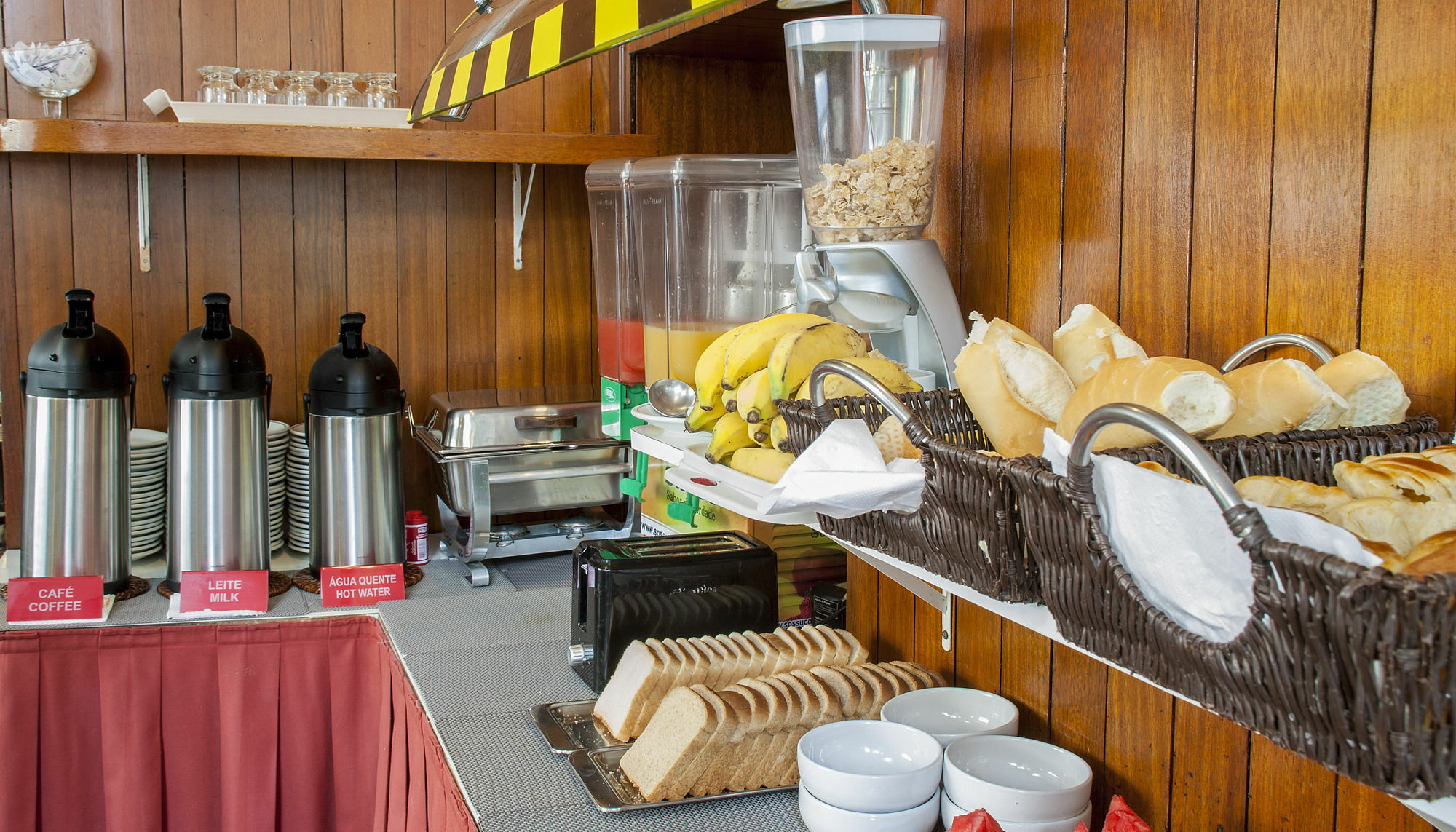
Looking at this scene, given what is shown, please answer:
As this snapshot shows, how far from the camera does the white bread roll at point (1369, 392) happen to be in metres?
0.83

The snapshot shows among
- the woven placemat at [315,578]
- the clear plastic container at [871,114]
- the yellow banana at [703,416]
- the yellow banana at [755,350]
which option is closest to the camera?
the clear plastic container at [871,114]

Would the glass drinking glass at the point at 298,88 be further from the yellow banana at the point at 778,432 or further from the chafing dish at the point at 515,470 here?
the yellow banana at the point at 778,432

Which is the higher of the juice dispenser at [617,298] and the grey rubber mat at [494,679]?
the juice dispenser at [617,298]

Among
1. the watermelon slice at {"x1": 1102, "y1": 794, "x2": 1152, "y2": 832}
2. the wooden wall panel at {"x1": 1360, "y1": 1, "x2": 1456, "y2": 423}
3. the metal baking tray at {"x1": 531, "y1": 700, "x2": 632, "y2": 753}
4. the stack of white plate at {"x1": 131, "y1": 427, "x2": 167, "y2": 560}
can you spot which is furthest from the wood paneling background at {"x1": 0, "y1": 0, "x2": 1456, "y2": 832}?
the metal baking tray at {"x1": 531, "y1": 700, "x2": 632, "y2": 753}

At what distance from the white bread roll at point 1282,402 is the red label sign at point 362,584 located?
6.06 feet

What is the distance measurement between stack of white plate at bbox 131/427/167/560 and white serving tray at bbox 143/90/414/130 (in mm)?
723

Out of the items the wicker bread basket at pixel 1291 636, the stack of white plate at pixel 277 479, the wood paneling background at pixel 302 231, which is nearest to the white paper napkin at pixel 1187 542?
the wicker bread basket at pixel 1291 636

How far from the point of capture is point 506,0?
1847 millimetres

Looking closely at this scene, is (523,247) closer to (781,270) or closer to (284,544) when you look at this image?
(284,544)

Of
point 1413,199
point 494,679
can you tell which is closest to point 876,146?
point 1413,199

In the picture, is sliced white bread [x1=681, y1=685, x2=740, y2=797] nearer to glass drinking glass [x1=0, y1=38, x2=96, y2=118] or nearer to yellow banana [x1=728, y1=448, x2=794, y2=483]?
yellow banana [x1=728, y1=448, x2=794, y2=483]

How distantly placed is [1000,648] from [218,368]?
5.39 feet

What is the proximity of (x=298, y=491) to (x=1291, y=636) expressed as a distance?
2.34 metres

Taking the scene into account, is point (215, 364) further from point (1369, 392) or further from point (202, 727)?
point (1369, 392)
